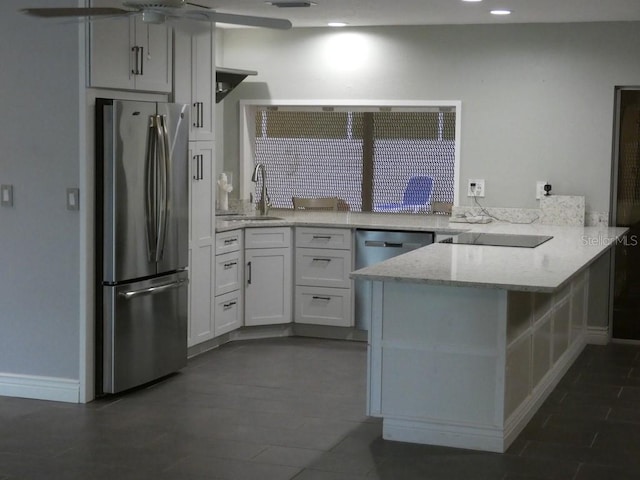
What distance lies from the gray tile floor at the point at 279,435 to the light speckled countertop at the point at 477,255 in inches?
32.1

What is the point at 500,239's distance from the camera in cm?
598

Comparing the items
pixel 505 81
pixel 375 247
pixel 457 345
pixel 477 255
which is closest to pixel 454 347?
pixel 457 345

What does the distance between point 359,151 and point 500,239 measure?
1.97 metres

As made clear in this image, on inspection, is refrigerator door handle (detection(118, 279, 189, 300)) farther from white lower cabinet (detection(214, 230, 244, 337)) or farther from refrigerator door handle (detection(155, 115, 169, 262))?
white lower cabinet (detection(214, 230, 244, 337))

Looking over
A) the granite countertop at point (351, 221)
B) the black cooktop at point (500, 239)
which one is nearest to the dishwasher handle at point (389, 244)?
the granite countertop at point (351, 221)

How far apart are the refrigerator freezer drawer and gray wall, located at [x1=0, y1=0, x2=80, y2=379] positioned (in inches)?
7.6

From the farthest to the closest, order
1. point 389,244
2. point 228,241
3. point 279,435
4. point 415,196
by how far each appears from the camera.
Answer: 1. point 415,196
2. point 389,244
3. point 228,241
4. point 279,435

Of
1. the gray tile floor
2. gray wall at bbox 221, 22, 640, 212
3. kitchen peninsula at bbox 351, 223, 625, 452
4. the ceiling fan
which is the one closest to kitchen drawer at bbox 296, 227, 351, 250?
gray wall at bbox 221, 22, 640, 212

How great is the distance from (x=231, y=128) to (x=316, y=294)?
1.57 meters

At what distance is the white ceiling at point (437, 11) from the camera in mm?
5941

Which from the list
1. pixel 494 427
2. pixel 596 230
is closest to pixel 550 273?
pixel 494 427

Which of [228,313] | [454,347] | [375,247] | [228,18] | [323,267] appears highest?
[228,18]

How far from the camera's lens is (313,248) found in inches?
279

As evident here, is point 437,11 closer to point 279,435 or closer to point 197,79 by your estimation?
point 197,79
